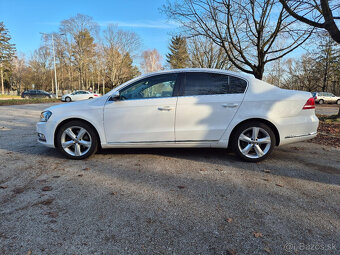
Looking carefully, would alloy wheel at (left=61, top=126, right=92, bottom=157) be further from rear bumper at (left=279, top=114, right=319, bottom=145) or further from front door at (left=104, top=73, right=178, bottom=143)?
Result: rear bumper at (left=279, top=114, right=319, bottom=145)

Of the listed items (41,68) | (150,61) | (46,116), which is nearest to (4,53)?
(41,68)

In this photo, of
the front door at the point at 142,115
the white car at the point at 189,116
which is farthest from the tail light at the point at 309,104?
the front door at the point at 142,115

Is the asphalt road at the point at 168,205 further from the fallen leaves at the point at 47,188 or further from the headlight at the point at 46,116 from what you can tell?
the headlight at the point at 46,116

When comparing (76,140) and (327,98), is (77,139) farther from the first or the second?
(327,98)

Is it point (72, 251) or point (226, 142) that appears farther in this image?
point (226, 142)

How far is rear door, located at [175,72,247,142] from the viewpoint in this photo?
3.99 m

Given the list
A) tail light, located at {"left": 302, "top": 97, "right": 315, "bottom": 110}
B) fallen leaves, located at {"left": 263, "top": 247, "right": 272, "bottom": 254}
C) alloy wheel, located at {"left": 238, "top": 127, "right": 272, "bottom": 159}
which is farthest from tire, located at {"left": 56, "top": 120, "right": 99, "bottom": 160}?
tail light, located at {"left": 302, "top": 97, "right": 315, "bottom": 110}

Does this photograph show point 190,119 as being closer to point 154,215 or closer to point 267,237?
point 154,215

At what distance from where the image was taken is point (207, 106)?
13.1 ft

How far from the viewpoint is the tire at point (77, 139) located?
4141mm

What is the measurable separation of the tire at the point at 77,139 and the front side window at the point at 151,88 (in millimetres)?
892

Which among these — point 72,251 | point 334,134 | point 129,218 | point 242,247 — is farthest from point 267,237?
point 334,134

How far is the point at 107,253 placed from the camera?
5.91 ft

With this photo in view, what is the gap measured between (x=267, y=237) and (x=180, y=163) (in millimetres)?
2161
